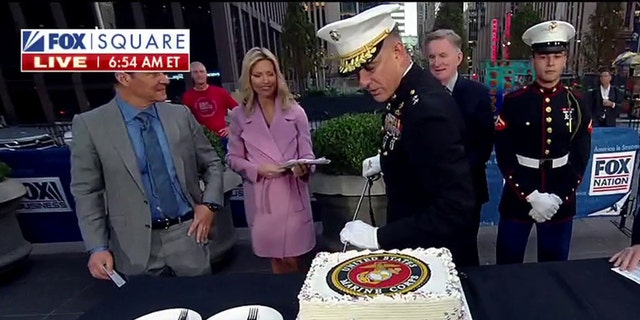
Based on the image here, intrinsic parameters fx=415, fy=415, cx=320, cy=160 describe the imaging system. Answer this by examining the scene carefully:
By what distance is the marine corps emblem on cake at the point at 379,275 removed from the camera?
783mm

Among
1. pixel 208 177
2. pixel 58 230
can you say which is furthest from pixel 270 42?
pixel 208 177

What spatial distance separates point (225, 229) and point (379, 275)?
2.61 meters

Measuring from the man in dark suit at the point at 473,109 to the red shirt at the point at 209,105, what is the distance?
9.01 feet

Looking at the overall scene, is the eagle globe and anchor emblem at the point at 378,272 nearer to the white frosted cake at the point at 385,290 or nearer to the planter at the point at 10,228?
the white frosted cake at the point at 385,290

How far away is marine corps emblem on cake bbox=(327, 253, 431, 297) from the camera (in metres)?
0.78

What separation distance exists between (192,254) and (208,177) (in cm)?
35

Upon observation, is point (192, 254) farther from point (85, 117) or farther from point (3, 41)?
point (3, 41)

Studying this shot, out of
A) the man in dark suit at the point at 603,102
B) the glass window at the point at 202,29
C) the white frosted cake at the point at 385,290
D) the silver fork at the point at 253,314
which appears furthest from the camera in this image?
the glass window at the point at 202,29

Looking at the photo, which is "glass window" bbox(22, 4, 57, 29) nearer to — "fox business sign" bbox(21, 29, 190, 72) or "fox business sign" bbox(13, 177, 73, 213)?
"fox business sign" bbox(13, 177, 73, 213)

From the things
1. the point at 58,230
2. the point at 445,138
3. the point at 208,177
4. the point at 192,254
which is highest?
the point at 445,138

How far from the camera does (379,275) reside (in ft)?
2.76

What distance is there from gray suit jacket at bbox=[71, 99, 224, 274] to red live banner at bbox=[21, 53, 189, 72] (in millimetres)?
157

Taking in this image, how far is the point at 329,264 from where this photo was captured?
36.3 inches

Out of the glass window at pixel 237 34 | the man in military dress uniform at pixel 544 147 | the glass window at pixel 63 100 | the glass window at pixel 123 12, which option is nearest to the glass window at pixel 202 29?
the glass window at pixel 237 34
